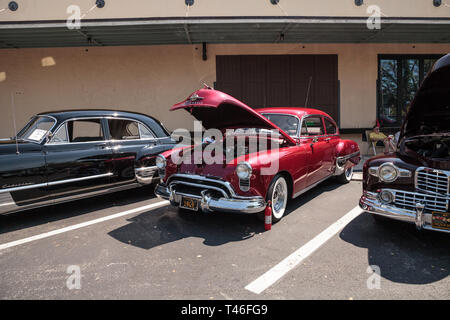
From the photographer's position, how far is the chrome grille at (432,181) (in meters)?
2.79

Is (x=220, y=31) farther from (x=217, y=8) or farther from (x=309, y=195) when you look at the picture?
(x=309, y=195)

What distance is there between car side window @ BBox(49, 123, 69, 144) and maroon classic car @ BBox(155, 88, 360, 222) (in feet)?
→ 4.59

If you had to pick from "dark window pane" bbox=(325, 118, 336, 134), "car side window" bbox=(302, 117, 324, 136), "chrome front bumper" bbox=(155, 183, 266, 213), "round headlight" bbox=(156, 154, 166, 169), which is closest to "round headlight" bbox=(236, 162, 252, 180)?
"chrome front bumper" bbox=(155, 183, 266, 213)

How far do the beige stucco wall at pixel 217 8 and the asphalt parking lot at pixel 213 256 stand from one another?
5871mm

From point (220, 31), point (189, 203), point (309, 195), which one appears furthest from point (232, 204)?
point (220, 31)

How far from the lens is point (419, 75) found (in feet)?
31.6

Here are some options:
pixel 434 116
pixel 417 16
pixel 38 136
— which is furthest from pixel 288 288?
pixel 417 16

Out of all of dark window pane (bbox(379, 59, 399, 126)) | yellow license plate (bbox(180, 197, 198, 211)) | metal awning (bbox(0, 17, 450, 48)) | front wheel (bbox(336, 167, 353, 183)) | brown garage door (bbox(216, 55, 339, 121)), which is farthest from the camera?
dark window pane (bbox(379, 59, 399, 126))

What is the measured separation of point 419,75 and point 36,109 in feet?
40.4

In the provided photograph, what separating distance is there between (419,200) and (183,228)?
2631 millimetres

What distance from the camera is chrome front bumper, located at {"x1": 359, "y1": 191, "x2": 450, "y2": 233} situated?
283cm

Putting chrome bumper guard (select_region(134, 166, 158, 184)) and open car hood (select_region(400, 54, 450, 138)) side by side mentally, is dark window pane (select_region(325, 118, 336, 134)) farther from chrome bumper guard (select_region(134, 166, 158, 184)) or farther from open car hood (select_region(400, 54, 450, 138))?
chrome bumper guard (select_region(134, 166, 158, 184))
